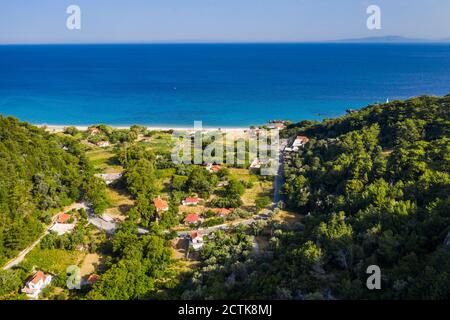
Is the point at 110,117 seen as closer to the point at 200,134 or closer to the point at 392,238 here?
the point at 200,134

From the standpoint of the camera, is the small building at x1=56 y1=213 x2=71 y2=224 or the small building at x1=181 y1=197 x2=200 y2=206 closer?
the small building at x1=56 y1=213 x2=71 y2=224

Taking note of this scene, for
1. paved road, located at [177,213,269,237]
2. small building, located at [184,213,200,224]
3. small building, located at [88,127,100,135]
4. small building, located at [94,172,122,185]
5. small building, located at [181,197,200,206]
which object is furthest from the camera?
small building, located at [88,127,100,135]

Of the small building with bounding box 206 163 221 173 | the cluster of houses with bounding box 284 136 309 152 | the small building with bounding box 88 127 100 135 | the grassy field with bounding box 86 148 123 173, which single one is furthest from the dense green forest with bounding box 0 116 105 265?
the cluster of houses with bounding box 284 136 309 152

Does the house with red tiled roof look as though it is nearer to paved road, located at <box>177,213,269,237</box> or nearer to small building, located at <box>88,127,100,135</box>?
paved road, located at <box>177,213,269,237</box>

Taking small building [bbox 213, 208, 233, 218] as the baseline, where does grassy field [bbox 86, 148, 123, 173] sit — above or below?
above

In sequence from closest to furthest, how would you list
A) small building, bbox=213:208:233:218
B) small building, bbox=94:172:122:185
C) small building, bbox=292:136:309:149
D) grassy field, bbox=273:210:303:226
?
grassy field, bbox=273:210:303:226 < small building, bbox=213:208:233:218 < small building, bbox=94:172:122:185 < small building, bbox=292:136:309:149
